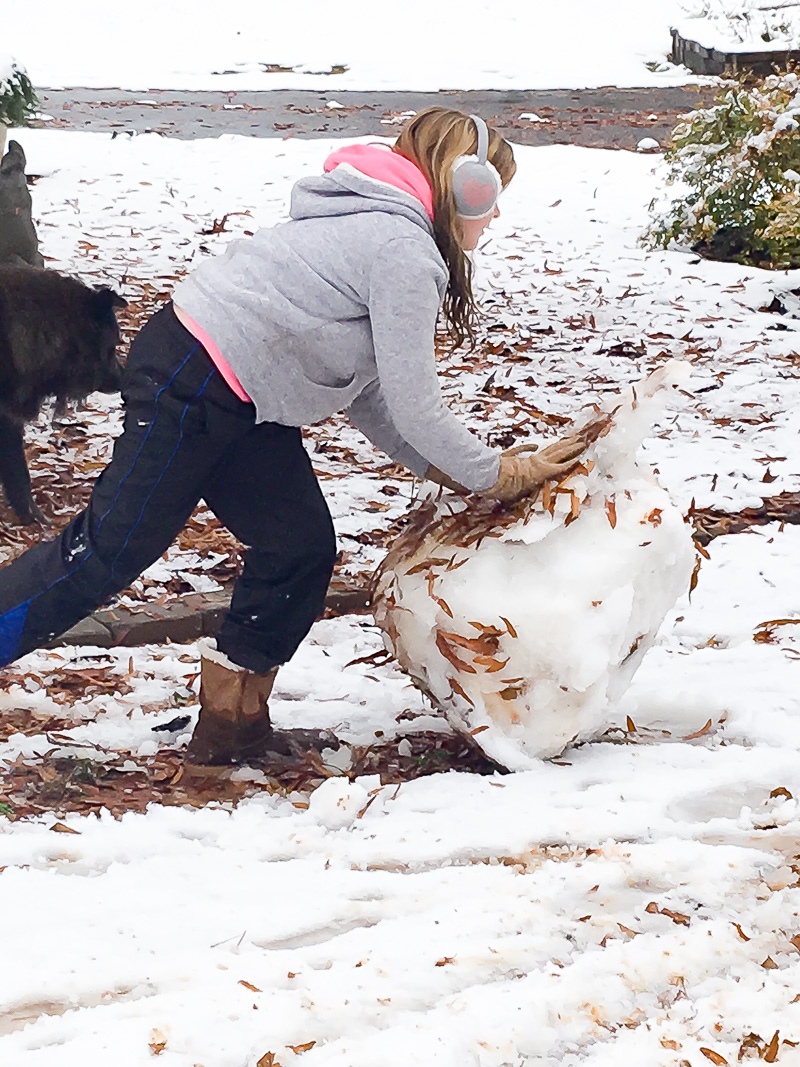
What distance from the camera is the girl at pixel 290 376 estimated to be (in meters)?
2.55

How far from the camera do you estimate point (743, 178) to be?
7.80 meters

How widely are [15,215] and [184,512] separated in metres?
4.34

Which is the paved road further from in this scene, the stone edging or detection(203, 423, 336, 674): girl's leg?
detection(203, 423, 336, 674): girl's leg

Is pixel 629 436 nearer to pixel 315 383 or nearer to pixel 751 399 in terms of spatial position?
pixel 315 383

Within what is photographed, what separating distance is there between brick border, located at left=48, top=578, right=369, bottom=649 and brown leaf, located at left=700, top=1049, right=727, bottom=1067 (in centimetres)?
207

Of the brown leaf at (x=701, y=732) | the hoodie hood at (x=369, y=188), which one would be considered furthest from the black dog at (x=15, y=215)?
the brown leaf at (x=701, y=732)

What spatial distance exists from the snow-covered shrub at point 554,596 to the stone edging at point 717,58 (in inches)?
409

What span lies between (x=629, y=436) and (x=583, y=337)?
4383mm

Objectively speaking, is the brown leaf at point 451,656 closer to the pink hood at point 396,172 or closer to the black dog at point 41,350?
the pink hood at point 396,172

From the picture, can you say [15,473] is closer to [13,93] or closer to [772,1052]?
[13,93]

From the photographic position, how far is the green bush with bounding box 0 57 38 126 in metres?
6.66

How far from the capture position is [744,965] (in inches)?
84.7

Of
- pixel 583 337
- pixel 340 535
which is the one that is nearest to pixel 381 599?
pixel 340 535

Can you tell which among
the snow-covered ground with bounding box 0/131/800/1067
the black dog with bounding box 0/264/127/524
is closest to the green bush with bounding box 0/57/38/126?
the black dog with bounding box 0/264/127/524
